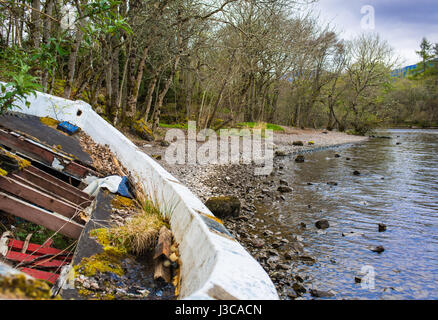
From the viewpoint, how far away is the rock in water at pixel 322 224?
5723 mm

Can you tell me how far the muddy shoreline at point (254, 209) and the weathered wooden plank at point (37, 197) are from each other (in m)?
2.51

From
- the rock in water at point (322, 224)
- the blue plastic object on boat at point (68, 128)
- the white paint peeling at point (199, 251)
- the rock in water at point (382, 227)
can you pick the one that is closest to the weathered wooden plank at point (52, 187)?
the white paint peeling at point (199, 251)

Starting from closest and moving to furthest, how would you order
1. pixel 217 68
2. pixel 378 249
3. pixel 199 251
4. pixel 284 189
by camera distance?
pixel 199 251, pixel 378 249, pixel 284 189, pixel 217 68

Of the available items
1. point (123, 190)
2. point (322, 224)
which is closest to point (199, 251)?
point (123, 190)

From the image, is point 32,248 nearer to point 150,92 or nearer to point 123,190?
point 123,190

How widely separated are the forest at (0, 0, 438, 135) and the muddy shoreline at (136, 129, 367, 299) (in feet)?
11.7

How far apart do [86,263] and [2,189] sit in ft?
3.89

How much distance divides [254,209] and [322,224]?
153 cm

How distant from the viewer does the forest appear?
930 centimetres

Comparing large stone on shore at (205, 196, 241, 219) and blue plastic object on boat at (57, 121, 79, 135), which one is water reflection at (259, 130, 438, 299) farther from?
blue plastic object on boat at (57, 121, 79, 135)

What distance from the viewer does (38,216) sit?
95.8 inches

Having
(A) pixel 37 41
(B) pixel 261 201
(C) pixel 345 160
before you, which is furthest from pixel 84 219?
(C) pixel 345 160

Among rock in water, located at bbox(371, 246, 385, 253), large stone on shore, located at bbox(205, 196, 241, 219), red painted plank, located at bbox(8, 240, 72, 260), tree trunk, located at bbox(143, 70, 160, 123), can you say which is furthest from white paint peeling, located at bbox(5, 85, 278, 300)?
tree trunk, located at bbox(143, 70, 160, 123)

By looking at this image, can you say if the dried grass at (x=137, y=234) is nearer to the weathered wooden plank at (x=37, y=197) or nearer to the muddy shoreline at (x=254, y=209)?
the weathered wooden plank at (x=37, y=197)
